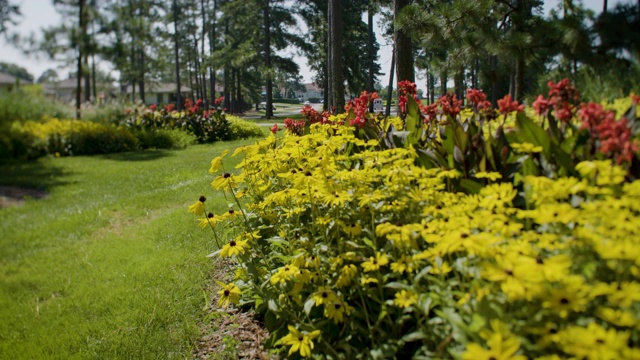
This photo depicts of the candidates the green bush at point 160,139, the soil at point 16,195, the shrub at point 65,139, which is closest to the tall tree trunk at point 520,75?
the soil at point 16,195

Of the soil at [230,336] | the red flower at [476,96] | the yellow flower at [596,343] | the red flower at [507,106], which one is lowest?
the soil at [230,336]

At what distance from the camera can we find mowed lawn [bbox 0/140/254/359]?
3.01 m

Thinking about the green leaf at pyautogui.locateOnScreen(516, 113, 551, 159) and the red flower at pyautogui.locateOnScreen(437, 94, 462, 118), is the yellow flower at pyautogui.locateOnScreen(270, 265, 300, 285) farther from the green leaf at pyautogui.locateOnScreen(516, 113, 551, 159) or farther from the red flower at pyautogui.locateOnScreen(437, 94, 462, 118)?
the red flower at pyautogui.locateOnScreen(437, 94, 462, 118)

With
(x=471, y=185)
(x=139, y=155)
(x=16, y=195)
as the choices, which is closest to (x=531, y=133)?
(x=471, y=185)

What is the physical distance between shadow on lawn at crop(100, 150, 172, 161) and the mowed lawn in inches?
114

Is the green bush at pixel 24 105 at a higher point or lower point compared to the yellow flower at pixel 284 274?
higher

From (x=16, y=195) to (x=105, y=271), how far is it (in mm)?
3759

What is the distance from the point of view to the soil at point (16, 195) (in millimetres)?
6445

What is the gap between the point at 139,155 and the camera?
10781mm

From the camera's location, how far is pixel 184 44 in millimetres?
40250

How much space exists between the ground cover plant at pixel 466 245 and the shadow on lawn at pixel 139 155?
25.3ft

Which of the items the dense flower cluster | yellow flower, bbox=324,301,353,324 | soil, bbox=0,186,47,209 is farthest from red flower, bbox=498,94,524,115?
soil, bbox=0,186,47,209

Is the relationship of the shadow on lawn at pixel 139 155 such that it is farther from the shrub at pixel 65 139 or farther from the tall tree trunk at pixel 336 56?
the tall tree trunk at pixel 336 56

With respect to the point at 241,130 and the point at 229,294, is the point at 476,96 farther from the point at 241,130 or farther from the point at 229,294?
the point at 241,130
